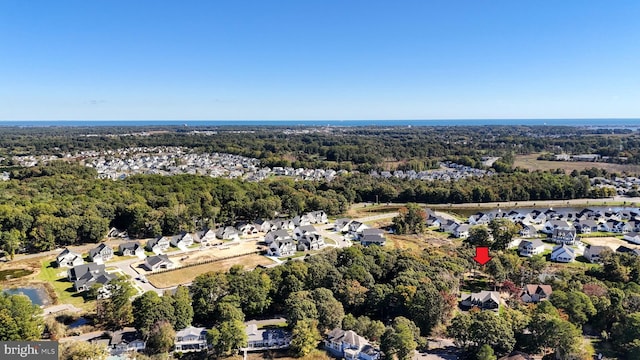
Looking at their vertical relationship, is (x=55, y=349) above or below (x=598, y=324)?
above

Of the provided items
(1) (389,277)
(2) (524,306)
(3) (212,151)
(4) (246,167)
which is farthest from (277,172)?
(2) (524,306)

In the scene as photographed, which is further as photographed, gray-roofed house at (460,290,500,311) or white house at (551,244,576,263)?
white house at (551,244,576,263)

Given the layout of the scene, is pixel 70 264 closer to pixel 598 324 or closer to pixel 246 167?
pixel 598 324

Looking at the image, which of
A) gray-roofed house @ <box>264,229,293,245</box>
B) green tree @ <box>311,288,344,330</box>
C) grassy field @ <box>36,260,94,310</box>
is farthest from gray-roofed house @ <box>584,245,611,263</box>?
grassy field @ <box>36,260,94,310</box>

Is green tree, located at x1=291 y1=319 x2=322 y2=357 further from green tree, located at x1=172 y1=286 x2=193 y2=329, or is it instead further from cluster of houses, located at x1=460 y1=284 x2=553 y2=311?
cluster of houses, located at x1=460 y1=284 x2=553 y2=311

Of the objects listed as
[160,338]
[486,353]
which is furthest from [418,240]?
[160,338]

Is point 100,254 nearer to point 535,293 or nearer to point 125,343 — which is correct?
point 125,343

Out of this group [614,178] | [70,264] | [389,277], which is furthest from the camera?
[614,178]

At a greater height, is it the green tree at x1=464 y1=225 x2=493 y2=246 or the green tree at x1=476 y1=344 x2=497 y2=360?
the green tree at x1=464 y1=225 x2=493 y2=246

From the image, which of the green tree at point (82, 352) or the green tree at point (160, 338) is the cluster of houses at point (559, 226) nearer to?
the green tree at point (160, 338)
